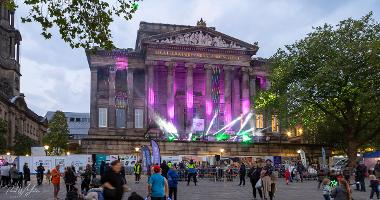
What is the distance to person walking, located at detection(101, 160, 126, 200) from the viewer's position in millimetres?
11539

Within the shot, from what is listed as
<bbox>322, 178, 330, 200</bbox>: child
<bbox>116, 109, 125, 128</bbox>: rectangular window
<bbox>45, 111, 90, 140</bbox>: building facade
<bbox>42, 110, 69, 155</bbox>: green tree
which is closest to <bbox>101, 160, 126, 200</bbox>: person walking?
<bbox>322, 178, 330, 200</bbox>: child

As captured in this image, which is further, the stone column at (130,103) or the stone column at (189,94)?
the stone column at (130,103)

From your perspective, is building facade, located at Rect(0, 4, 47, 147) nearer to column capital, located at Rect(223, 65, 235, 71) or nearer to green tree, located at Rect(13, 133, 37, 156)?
green tree, located at Rect(13, 133, 37, 156)

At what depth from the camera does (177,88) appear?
74500mm

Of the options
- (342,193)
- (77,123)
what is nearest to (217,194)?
(342,193)

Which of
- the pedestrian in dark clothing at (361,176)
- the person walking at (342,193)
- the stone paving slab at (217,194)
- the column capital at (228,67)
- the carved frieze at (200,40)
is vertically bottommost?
the stone paving slab at (217,194)

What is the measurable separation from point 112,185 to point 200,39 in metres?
60.1

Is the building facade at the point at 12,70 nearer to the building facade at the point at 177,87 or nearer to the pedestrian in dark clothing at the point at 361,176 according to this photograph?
the building facade at the point at 177,87

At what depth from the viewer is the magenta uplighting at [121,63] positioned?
230 feet

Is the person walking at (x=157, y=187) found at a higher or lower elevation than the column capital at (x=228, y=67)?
lower

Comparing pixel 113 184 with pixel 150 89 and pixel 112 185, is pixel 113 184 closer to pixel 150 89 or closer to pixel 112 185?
pixel 112 185

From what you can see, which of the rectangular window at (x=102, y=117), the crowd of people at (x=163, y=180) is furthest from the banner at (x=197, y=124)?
the crowd of people at (x=163, y=180)

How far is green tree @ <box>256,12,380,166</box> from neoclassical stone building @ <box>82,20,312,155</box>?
1844 centimetres

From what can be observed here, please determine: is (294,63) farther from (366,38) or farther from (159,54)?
(159,54)
